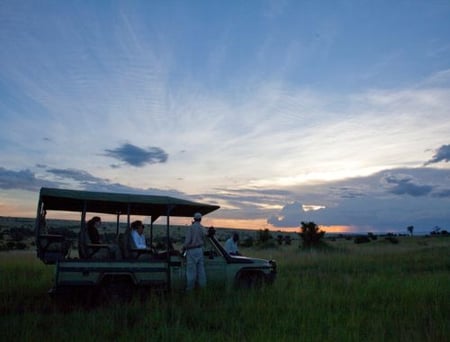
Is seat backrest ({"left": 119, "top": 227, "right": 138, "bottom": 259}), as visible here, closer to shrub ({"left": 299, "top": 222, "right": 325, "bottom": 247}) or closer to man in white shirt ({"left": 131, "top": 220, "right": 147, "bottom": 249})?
man in white shirt ({"left": 131, "top": 220, "right": 147, "bottom": 249})

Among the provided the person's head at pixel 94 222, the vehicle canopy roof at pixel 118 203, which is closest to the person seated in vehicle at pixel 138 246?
the vehicle canopy roof at pixel 118 203

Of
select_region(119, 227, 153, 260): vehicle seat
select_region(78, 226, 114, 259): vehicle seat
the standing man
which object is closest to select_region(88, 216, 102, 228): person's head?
select_region(78, 226, 114, 259): vehicle seat

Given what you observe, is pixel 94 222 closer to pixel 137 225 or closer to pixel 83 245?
pixel 83 245

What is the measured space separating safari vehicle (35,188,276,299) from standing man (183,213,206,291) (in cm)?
13

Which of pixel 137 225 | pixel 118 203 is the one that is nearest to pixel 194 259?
pixel 137 225

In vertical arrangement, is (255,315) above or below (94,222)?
below

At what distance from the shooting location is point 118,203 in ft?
A: 35.8

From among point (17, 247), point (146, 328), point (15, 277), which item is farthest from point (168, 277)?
point (17, 247)

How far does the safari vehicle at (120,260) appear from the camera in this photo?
9893mm

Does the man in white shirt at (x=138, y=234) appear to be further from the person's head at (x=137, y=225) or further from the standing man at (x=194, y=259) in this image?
the standing man at (x=194, y=259)

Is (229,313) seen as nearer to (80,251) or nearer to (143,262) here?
(143,262)

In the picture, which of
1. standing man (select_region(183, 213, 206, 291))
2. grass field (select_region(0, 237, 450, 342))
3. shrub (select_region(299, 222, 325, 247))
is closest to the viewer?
grass field (select_region(0, 237, 450, 342))

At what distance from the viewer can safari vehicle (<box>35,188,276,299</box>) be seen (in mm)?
9893

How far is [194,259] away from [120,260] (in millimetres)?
1658
